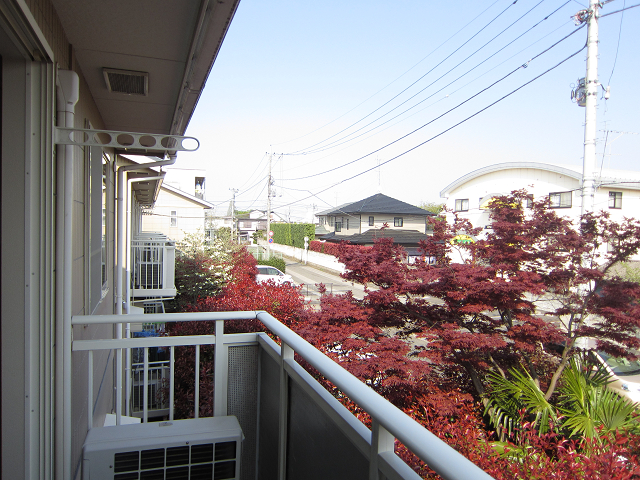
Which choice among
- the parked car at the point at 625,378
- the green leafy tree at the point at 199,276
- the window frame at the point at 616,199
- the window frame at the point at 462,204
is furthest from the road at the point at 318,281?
the window frame at the point at 616,199

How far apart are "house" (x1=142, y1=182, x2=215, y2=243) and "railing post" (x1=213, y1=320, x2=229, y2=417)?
18.6 m

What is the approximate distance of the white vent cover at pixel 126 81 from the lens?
10.2 ft

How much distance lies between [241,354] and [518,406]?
13.5 feet

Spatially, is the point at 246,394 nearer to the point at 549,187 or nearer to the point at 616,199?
the point at 616,199

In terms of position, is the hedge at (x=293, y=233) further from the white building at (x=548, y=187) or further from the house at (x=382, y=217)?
the white building at (x=548, y=187)

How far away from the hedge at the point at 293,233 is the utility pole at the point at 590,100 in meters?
29.5

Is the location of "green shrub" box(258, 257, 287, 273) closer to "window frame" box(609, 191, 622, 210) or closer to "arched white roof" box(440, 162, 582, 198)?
"arched white roof" box(440, 162, 582, 198)

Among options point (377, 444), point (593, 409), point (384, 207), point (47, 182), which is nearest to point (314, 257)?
point (384, 207)

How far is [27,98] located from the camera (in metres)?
1.86

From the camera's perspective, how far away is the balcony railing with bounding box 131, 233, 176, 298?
838cm

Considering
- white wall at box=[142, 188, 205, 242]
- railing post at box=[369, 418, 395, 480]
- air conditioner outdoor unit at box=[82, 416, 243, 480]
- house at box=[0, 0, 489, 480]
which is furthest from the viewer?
white wall at box=[142, 188, 205, 242]

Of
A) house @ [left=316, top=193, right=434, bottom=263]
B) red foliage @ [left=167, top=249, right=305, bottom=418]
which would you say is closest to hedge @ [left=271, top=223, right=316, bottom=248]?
house @ [left=316, top=193, right=434, bottom=263]

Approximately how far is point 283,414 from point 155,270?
769 cm

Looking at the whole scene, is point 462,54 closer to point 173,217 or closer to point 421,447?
point 421,447
